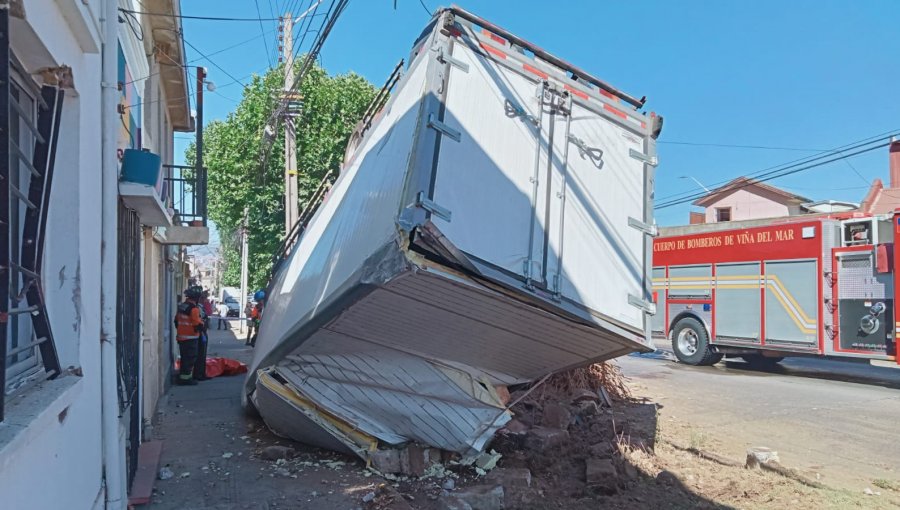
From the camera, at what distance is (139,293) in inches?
228

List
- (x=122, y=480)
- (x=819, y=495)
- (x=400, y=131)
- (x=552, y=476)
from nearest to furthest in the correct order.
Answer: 1. (x=122, y=480)
2. (x=400, y=131)
3. (x=819, y=495)
4. (x=552, y=476)

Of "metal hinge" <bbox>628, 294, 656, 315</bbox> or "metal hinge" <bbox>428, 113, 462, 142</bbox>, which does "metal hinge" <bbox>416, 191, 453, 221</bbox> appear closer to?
"metal hinge" <bbox>428, 113, 462, 142</bbox>

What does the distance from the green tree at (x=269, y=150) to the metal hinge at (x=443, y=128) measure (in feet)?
48.4

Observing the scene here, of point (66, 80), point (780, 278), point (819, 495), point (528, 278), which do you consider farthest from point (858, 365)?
point (66, 80)

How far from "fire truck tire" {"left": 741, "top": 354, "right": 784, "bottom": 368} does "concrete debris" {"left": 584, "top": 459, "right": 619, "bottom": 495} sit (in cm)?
968

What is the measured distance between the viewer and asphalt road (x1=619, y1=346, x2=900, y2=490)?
608 cm

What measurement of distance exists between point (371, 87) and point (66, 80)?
724 inches

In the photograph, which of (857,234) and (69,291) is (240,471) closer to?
(69,291)

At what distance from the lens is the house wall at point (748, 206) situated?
116 ft

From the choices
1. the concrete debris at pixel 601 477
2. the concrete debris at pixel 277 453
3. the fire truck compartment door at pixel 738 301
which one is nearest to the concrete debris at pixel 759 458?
the concrete debris at pixel 601 477

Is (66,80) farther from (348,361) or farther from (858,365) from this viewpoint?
(858,365)

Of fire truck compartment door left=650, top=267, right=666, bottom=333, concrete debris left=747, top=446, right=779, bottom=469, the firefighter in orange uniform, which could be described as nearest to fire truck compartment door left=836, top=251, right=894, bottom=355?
fire truck compartment door left=650, top=267, right=666, bottom=333

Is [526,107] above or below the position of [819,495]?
above

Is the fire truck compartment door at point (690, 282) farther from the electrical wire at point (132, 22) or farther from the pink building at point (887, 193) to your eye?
the pink building at point (887, 193)
